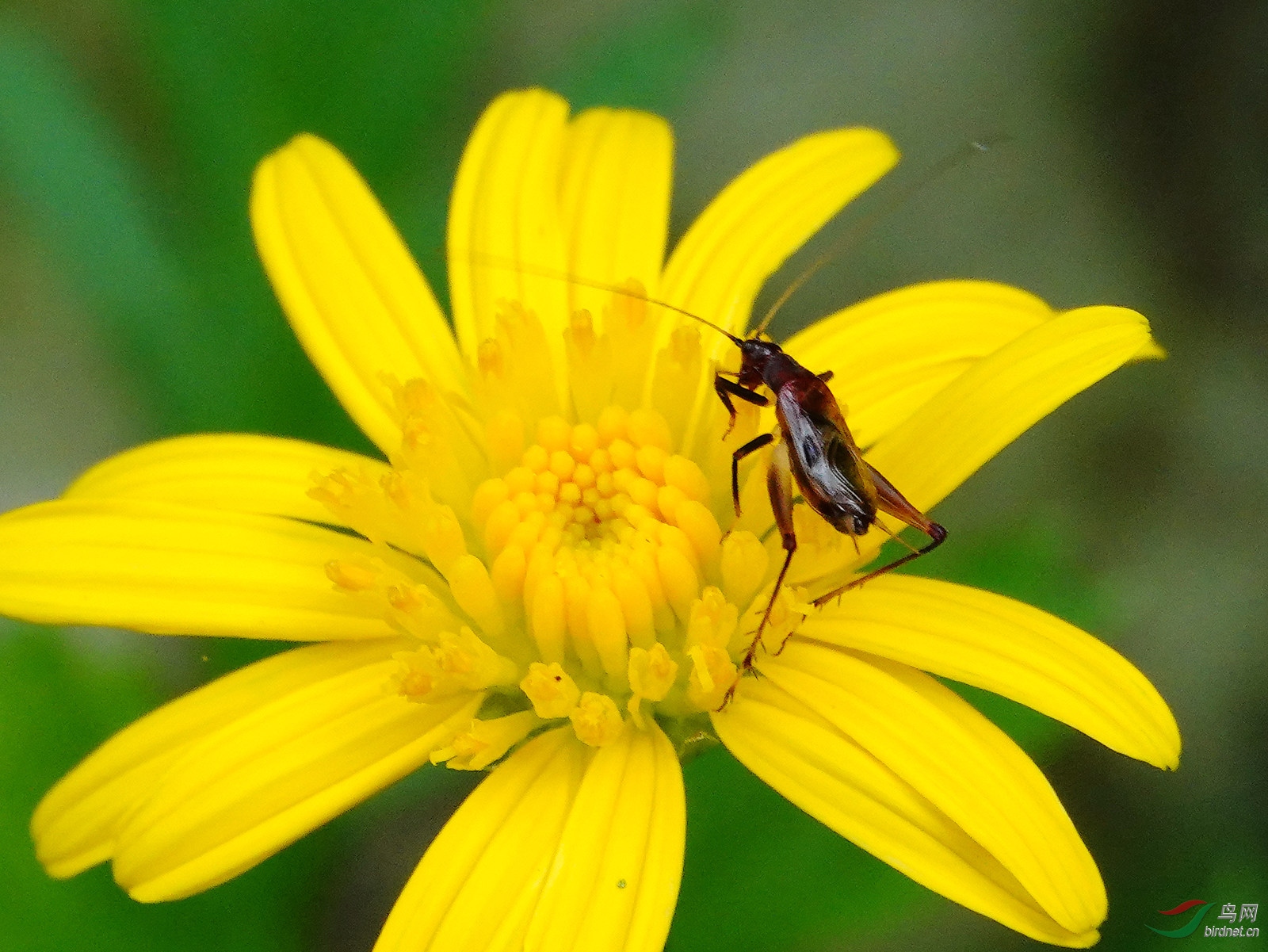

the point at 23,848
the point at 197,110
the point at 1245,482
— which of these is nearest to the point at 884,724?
the point at 1245,482

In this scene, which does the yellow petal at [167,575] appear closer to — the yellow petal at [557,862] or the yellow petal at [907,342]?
the yellow petal at [557,862]

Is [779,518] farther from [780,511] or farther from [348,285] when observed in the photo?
[348,285]

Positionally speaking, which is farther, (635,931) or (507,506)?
(507,506)

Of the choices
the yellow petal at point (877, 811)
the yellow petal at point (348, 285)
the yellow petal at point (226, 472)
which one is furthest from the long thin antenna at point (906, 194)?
the yellow petal at point (877, 811)

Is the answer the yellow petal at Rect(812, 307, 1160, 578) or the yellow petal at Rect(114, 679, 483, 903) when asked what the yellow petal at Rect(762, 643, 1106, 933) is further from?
the yellow petal at Rect(114, 679, 483, 903)

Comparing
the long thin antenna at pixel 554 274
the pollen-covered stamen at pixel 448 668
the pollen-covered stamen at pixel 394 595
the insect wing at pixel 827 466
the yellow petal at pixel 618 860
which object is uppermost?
the long thin antenna at pixel 554 274

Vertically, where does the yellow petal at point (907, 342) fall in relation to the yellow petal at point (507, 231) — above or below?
below

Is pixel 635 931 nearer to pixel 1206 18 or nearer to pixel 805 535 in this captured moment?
pixel 805 535
